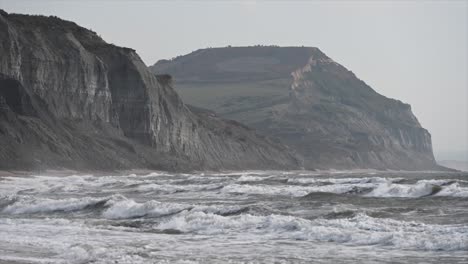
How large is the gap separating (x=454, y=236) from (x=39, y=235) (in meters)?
13.4

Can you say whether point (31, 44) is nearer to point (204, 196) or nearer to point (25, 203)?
point (204, 196)

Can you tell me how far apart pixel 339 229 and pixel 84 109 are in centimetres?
7326

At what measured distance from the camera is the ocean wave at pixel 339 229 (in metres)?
22.2

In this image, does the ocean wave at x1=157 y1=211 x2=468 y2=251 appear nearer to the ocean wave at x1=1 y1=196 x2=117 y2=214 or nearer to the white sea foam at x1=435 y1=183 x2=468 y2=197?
the ocean wave at x1=1 y1=196 x2=117 y2=214

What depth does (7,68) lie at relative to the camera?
275 ft

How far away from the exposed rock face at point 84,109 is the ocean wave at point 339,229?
152ft

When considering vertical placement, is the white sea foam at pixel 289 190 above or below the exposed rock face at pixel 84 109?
below

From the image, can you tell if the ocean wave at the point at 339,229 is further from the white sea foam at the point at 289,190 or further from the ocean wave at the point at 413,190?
the white sea foam at the point at 289,190

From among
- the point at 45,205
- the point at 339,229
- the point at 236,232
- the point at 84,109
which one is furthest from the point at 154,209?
the point at 84,109

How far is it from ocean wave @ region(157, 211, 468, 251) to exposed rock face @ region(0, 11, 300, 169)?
1824 inches

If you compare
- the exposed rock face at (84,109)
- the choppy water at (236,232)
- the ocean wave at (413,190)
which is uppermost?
the exposed rock face at (84,109)

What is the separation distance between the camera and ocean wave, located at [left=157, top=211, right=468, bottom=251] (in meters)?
22.2

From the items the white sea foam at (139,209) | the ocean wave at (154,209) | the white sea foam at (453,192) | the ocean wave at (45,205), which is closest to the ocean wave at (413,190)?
the white sea foam at (453,192)

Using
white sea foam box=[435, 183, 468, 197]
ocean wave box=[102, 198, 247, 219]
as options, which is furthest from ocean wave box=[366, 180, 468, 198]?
ocean wave box=[102, 198, 247, 219]
